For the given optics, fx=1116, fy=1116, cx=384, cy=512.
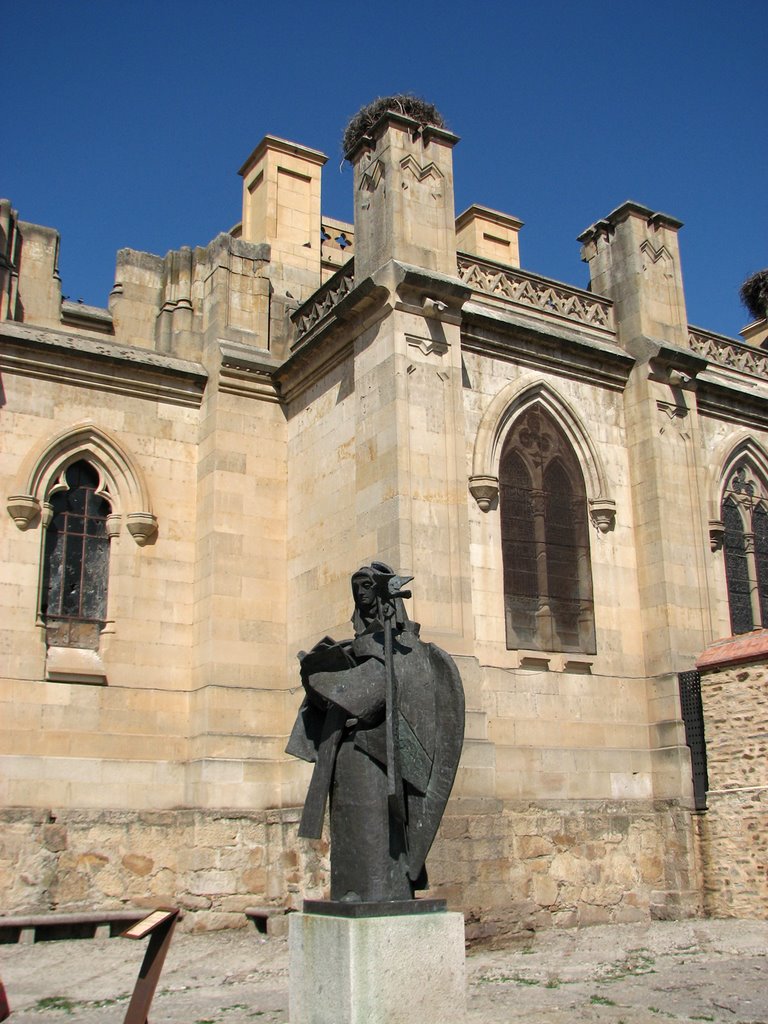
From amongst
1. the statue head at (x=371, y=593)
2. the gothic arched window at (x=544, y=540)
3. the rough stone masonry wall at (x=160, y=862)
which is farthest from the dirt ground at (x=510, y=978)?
the gothic arched window at (x=544, y=540)

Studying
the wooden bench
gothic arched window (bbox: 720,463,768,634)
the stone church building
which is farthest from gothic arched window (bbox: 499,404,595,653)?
the wooden bench

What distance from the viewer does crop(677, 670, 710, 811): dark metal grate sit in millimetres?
12742

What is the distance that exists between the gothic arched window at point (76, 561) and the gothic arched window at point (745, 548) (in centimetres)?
821

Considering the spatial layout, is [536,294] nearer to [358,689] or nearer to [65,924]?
[65,924]

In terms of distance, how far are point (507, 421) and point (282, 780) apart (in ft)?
16.6

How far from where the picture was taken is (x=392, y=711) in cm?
584

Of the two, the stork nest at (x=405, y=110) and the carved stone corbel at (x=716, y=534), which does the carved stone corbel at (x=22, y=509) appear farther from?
the carved stone corbel at (x=716, y=534)

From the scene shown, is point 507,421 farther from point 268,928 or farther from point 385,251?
point 268,928

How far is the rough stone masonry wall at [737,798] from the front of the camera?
12062mm

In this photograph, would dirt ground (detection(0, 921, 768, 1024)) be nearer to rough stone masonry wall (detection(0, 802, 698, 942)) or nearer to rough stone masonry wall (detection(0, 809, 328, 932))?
rough stone masonry wall (detection(0, 802, 698, 942))

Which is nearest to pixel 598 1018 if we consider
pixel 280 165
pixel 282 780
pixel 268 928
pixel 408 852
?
pixel 408 852

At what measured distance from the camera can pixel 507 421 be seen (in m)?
13.5

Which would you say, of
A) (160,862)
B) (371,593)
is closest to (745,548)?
(160,862)

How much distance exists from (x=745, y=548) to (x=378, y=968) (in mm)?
11607
